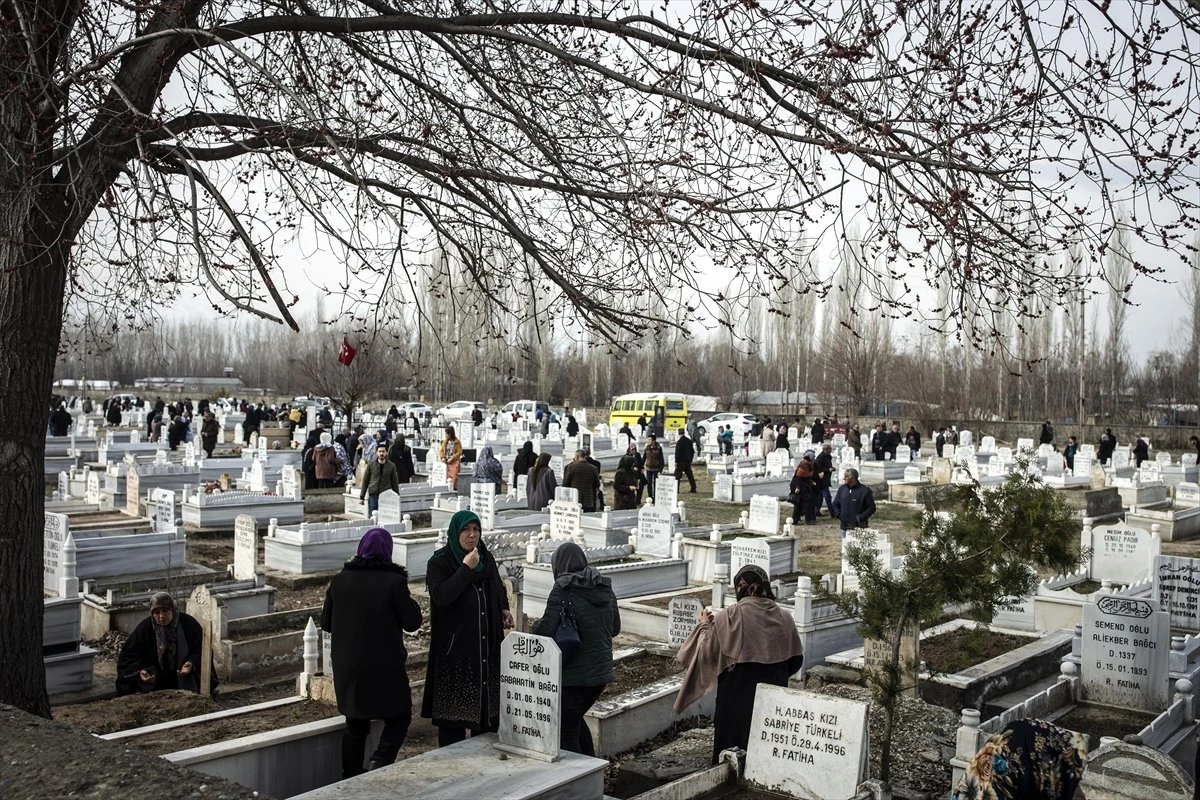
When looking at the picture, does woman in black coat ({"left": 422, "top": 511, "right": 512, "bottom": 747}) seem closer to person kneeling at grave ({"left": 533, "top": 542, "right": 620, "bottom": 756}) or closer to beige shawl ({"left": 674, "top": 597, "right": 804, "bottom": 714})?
person kneeling at grave ({"left": 533, "top": 542, "right": 620, "bottom": 756})

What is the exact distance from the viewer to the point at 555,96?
7.50 m

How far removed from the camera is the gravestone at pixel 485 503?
17.8 metres

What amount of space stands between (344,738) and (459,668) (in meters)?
0.85

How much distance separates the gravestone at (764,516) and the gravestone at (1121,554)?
16.6 feet

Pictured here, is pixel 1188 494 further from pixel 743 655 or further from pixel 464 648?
pixel 464 648

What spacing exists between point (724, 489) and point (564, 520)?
10475 millimetres

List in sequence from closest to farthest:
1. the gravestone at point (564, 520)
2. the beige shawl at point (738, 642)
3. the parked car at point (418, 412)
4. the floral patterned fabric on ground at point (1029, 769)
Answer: the floral patterned fabric on ground at point (1029, 769), the beige shawl at point (738, 642), the gravestone at point (564, 520), the parked car at point (418, 412)

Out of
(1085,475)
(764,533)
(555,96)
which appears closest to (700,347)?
(1085,475)

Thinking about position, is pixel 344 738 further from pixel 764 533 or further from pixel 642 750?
pixel 764 533

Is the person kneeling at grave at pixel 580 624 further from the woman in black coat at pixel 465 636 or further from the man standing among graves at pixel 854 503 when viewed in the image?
the man standing among graves at pixel 854 503

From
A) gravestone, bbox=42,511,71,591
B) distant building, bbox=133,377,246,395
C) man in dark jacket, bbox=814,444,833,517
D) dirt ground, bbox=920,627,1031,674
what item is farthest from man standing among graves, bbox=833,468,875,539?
distant building, bbox=133,377,246,395

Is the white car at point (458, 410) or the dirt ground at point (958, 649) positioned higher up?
the white car at point (458, 410)

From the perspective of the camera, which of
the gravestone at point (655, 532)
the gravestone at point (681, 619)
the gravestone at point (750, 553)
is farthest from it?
the gravestone at point (655, 532)

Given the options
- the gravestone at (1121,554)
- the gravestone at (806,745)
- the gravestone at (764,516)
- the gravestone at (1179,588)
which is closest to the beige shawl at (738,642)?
the gravestone at (806,745)
